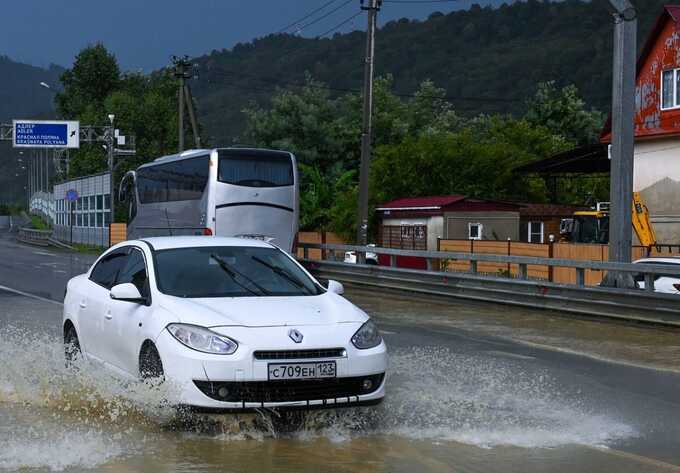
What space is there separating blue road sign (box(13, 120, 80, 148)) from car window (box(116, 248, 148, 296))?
5611cm

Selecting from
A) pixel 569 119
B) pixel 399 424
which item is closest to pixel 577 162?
pixel 399 424

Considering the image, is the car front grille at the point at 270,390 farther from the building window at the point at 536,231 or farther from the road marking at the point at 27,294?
the building window at the point at 536,231

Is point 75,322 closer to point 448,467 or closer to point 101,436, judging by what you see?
point 101,436

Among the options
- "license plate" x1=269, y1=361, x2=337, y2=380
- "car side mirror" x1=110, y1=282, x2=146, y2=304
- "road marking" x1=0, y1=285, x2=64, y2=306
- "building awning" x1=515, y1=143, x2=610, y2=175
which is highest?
"building awning" x1=515, y1=143, x2=610, y2=175

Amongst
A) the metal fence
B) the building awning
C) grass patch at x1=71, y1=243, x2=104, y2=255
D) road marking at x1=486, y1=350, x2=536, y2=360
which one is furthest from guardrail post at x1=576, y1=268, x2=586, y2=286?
the metal fence

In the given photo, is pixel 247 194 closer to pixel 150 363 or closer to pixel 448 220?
pixel 448 220

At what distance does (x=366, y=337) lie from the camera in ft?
26.9

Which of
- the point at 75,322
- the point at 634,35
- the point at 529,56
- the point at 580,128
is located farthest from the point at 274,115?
the point at 529,56

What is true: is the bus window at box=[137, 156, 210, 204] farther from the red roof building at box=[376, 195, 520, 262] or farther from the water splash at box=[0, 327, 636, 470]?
the water splash at box=[0, 327, 636, 470]

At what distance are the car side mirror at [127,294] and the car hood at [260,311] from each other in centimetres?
29

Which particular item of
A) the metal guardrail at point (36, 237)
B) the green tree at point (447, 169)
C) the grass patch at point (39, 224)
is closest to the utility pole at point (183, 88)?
the green tree at point (447, 169)

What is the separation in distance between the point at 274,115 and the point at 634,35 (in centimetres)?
4795

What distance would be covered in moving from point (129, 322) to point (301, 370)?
1722 mm

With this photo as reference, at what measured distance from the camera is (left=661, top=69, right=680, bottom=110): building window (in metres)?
36.3
